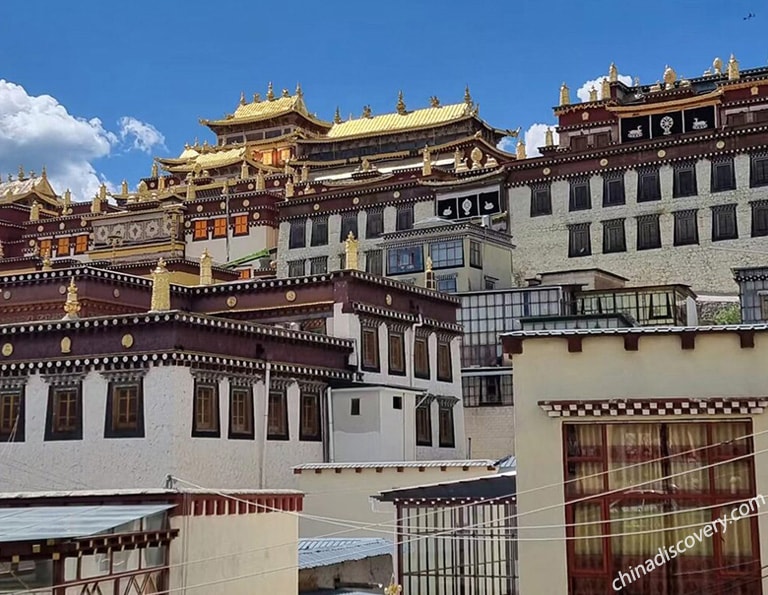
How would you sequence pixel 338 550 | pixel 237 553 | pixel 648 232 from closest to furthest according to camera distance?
pixel 237 553
pixel 338 550
pixel 648 232

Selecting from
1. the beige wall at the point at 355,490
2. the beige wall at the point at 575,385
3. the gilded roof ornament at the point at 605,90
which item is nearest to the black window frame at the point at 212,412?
the beige wall at the point at 355,490

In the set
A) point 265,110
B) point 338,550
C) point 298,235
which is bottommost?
point 338,550

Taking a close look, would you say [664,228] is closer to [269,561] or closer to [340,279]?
[340,279]

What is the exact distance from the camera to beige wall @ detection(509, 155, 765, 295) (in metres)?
52.9

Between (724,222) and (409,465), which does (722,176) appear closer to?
(724,222)

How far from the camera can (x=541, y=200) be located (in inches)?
2301

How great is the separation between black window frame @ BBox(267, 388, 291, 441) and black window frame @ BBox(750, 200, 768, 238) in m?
27.4

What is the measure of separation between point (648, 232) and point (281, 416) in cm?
2656

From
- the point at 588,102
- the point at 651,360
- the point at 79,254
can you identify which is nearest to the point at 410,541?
the point at 651,360

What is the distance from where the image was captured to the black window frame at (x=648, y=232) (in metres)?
54.8

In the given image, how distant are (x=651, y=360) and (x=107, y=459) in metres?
19.5

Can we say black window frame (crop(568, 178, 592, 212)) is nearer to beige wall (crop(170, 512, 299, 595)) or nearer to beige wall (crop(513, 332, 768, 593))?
beige wall (crop(170, 512, 299, 595))

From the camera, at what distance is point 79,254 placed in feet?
247

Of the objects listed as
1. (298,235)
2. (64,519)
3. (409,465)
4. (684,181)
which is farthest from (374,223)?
(64,519)
